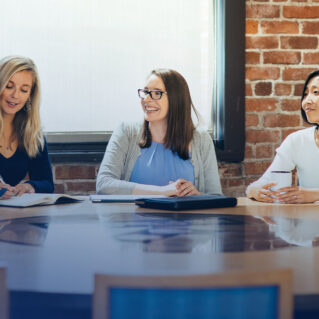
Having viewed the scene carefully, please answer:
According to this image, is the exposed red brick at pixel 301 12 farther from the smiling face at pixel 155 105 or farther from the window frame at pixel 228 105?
the smiling face at pixel 155 105

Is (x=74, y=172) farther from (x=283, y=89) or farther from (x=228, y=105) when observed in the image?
(x=283, y=89)

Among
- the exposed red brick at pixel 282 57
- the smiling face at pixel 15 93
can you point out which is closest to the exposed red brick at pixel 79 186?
→ the smiling face at pixel 15 93

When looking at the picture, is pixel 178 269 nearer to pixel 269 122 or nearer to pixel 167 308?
pixel 167 308

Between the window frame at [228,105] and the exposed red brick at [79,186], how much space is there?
0.52 ft

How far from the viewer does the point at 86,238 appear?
1176 mm

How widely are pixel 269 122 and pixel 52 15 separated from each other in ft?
4.72

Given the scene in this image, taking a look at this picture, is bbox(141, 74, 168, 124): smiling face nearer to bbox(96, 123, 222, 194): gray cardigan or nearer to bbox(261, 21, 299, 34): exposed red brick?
bbox(96, 123, 222, 194): gray cardigan

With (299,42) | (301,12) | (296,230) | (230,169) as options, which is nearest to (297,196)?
(296,230)

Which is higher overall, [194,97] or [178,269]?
[194,97]

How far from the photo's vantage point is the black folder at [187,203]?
1.67 m

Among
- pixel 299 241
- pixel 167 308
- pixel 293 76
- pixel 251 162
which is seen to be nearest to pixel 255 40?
pixel 293 76

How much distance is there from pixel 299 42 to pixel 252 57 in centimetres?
31

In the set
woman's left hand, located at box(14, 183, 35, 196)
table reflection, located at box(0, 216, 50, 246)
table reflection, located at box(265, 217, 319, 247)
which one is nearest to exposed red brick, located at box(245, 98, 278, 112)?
woman's left hand, located at box(14, 183, 35, 196)

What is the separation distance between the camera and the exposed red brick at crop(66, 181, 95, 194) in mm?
2852
